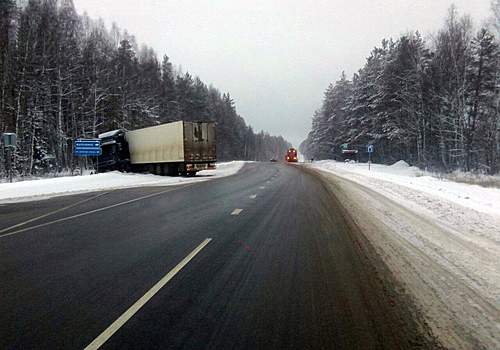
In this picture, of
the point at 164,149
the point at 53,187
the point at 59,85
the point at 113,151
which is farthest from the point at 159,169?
the point at 59,85

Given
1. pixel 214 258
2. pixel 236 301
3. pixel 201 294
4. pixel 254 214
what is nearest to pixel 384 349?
pixel 236 301

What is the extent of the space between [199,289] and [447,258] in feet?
12.8

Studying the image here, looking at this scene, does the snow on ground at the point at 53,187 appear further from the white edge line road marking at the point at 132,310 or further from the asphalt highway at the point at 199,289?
the white edge line road marking at the point at 132,310

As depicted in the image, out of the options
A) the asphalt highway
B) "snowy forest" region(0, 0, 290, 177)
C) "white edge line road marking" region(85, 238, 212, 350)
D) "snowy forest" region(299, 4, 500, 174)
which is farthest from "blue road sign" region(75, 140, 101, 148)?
"snowy forest" region(299, 4, 500, 174)

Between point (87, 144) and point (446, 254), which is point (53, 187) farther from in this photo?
point (446, 254)

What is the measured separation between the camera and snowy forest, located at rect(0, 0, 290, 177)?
90.9 ft

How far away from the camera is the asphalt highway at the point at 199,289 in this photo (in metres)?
2.62

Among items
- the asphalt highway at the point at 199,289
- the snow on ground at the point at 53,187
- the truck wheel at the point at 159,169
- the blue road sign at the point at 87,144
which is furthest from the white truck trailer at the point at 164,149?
the asphalt highway at the point at 199,289

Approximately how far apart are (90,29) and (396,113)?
48.1m

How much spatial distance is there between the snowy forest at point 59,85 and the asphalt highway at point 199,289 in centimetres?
2756

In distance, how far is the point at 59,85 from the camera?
101ft

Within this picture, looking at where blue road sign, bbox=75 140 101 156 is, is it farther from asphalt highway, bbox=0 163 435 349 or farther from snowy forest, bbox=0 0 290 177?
asphalt highway, bbox=0 163 435 349

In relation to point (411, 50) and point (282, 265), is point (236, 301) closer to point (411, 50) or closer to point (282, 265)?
point (282, 265)

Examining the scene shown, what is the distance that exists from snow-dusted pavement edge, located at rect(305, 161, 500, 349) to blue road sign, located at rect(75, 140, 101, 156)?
64.0 feet
